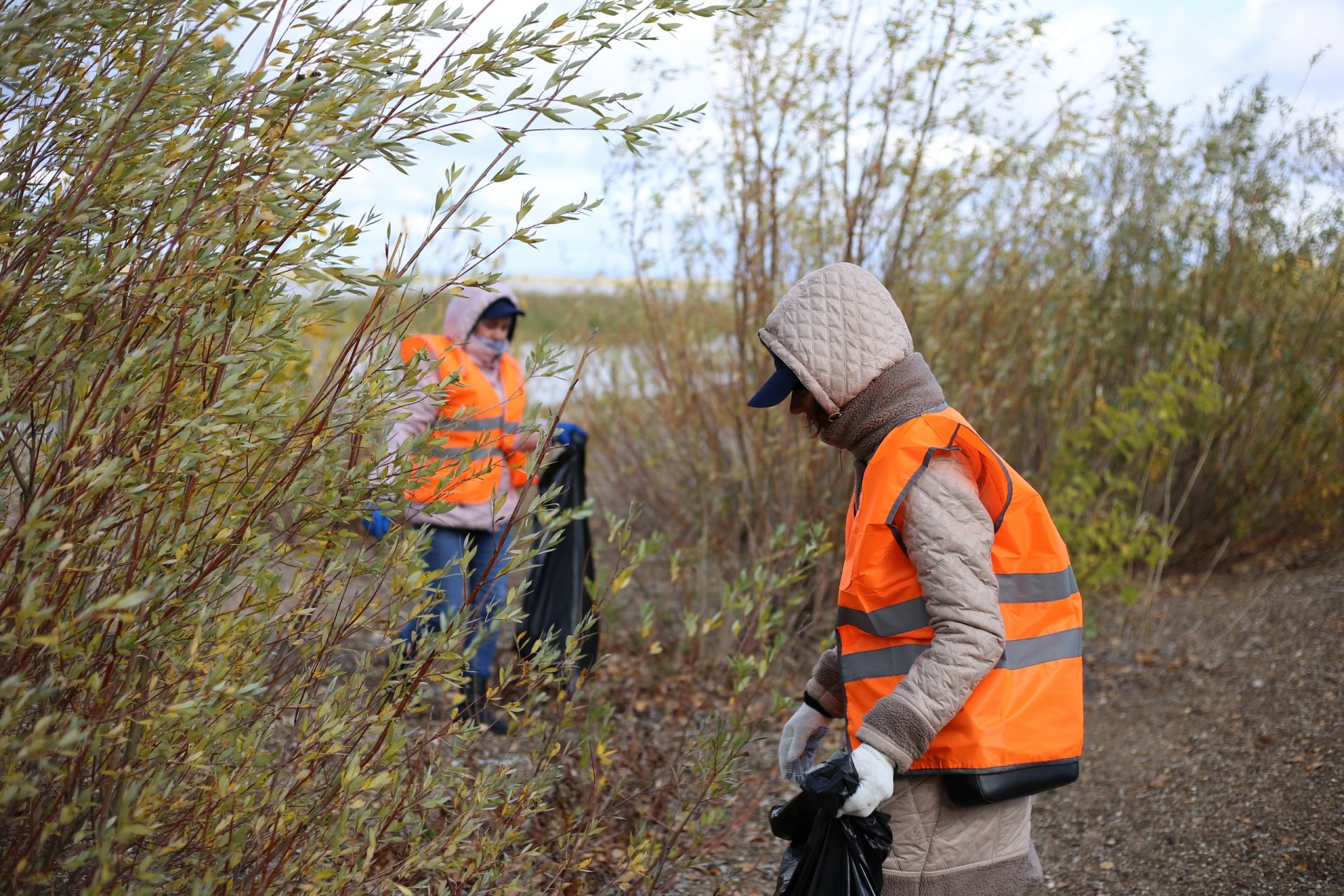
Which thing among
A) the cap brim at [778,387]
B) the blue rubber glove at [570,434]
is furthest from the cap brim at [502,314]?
the cap brim at [778,387]

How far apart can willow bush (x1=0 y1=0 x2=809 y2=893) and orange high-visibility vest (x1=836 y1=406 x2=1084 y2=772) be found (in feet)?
2.33

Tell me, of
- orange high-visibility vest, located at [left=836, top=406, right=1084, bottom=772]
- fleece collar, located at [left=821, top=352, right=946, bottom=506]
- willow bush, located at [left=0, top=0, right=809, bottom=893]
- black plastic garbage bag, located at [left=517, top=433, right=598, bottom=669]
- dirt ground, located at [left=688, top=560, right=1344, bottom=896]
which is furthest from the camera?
black plastic garbage bag, located at [left=517, top=433, right=598, bottom=669]

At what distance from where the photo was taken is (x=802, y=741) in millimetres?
2094

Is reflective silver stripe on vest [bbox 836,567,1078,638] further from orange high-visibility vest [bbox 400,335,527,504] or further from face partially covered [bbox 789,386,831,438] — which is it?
orange high-visibility vest [bbox 400,335,527,504]

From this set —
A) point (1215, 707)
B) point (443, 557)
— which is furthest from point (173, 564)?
point (1215, 707)

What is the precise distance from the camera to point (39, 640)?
1.16 meters

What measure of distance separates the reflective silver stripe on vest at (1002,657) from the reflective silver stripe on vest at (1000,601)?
34mm

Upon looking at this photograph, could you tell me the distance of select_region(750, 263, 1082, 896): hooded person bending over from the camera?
1.64 m

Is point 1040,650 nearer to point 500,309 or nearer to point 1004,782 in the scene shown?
point 1004,782

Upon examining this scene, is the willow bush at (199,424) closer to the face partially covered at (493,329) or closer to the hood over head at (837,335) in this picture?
the hood over head at (837,335)

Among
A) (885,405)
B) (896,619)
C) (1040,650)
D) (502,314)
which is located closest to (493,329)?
(502,314)

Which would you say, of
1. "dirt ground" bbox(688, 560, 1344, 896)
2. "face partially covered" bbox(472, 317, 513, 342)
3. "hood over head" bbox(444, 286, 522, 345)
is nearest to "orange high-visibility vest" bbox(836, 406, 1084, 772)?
"dirt ground" bbox(688, 560, 1344, 896)

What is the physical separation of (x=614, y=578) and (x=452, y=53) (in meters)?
1.12

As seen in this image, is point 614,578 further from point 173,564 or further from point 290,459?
point 173,564
